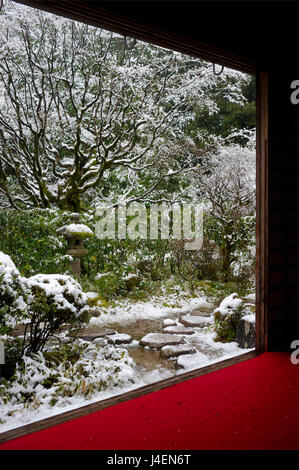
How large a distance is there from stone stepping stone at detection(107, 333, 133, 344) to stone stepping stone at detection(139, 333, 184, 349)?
122 mm

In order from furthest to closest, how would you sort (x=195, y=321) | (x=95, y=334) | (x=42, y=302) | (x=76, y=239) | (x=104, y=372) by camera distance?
1. (x=195, y=321)
2. (x=76, y=239)
3. (x=95, y=334)
4. (x=104, y=372)
5. (x=42, y=302)

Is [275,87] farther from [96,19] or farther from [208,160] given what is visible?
[208,160]

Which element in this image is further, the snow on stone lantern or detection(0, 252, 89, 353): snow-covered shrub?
the snow on stone lantern

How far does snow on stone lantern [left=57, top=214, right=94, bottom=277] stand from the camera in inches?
149

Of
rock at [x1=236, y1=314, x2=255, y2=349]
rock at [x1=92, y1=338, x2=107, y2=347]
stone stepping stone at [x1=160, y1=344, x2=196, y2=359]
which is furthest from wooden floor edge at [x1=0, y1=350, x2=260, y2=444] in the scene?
rock at [x1=92, y1=338, x2=107, y2=347]

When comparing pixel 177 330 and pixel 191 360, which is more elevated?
pixel 177 330

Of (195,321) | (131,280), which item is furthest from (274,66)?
(131,280)

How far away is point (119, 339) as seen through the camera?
11.1 ft

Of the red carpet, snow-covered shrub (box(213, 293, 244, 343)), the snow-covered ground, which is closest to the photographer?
the red carpet

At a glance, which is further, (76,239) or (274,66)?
(76,239)

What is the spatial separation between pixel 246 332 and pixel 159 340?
0.79 meters

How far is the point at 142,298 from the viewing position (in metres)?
4.34

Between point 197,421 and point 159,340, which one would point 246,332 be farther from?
point 197,421

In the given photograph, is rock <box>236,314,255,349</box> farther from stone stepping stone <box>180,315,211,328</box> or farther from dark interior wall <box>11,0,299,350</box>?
dark interior wall <box>11,0,299,350</box>
